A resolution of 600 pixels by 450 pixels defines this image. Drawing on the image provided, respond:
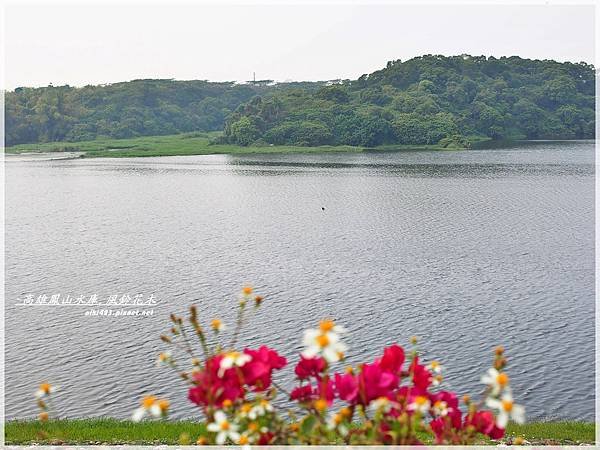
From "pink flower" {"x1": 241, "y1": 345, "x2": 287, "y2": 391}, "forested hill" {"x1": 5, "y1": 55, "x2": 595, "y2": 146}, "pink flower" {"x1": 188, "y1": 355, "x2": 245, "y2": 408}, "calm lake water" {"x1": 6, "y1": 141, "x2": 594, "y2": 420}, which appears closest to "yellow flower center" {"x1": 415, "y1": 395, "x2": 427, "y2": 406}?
"pink flower" {"x1": 241, "y1": 345, "x2": 287, "y2": 391}

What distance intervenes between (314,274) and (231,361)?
81.5 ft

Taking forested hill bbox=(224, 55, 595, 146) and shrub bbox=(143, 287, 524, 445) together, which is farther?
forested hill bbox=(224, 55, 595, 146)

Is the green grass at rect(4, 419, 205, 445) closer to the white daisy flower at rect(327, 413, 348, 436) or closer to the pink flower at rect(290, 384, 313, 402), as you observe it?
the pink flower at rect(290, 384, 313, 402)

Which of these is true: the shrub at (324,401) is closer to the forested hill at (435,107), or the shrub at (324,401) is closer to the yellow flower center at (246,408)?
the yellow flower center at (246,408)

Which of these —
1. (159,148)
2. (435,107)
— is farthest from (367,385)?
(435,107)

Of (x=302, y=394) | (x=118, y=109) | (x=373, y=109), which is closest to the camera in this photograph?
(x=302, y=394)

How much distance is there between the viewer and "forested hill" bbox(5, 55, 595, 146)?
121 m

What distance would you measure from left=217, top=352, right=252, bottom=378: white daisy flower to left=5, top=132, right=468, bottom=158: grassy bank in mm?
105517

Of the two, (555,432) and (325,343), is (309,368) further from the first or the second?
(555,432)

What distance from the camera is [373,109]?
127m

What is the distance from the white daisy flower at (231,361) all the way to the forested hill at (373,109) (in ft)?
373

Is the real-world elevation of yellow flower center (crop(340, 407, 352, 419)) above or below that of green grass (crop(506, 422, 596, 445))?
above

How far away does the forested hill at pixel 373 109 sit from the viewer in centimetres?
12106

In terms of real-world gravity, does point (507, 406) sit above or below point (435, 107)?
below
